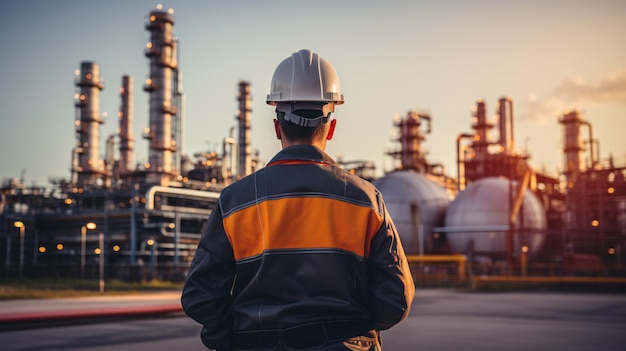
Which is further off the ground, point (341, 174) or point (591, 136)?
point (591, 136)

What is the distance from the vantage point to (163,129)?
4297 cm

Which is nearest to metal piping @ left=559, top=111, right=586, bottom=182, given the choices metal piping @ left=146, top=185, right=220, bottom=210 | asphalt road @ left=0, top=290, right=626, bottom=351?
metal piping @ left=146, top=185, right=220, bottom=210

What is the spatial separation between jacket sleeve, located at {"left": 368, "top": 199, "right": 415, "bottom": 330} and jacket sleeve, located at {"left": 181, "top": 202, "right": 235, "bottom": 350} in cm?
46

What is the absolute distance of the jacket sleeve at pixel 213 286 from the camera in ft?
7.16

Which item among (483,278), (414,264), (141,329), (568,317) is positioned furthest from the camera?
(414,264)

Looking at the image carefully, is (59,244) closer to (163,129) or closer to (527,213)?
(163,129)

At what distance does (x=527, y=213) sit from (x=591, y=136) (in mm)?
13503

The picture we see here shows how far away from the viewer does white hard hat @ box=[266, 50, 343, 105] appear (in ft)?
7.84

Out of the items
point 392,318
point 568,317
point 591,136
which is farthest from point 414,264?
point 392,318

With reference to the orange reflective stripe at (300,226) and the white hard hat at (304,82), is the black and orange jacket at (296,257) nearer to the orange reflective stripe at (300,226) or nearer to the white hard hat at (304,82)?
the orange reflective stripe at (300,226)

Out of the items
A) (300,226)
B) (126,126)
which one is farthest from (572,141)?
(300,226)

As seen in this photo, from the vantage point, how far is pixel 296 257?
6.97 feet

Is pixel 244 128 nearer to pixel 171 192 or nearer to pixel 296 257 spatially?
pixel 171 192

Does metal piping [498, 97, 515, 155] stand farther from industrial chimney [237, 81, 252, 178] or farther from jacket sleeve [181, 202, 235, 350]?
jacket sleeve [181, 202, 235, 350]
